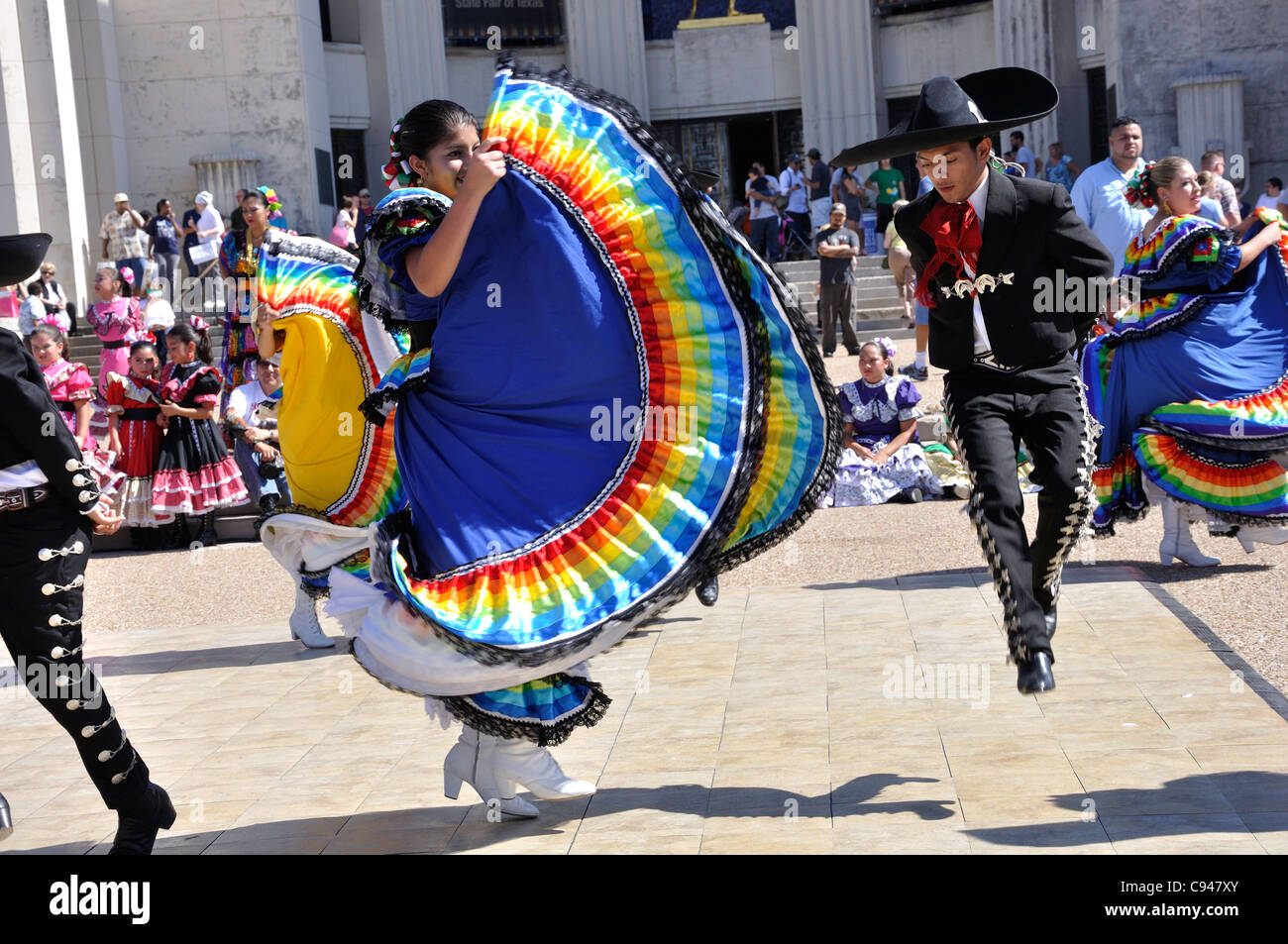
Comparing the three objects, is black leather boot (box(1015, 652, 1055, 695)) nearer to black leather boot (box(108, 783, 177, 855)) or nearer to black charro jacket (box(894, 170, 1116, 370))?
black charro jacket (box(894, 170, 1116, 370))

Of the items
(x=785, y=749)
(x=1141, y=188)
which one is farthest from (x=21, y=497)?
(x=1141, y=188)

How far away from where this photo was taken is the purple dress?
11602 mm

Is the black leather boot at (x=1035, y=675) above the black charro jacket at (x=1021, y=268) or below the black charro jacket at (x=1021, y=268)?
below

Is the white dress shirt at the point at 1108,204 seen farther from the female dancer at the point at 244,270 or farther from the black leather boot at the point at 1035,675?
the black leather boot at the point at 1035,675

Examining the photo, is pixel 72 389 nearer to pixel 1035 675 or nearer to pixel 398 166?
pixel 398 166

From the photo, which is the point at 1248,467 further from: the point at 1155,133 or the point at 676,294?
the point at 1155,133

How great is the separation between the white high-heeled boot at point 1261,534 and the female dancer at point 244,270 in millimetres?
5327

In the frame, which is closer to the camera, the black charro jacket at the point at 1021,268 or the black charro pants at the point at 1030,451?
the black charro pants at the point at 1030,451

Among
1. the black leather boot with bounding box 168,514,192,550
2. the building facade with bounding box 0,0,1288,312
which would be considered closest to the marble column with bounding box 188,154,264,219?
the building facade with bounding box 0,0,1288,312

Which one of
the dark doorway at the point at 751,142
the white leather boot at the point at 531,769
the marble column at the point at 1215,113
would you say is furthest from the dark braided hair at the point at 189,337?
the dark doorway at the point at 751,142

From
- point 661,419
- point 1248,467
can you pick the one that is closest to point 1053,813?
point 661,419

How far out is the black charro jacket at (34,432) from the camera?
4184 millimetres

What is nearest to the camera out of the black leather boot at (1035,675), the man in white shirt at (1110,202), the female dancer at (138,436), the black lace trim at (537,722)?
the black lace trim at (537,722)
